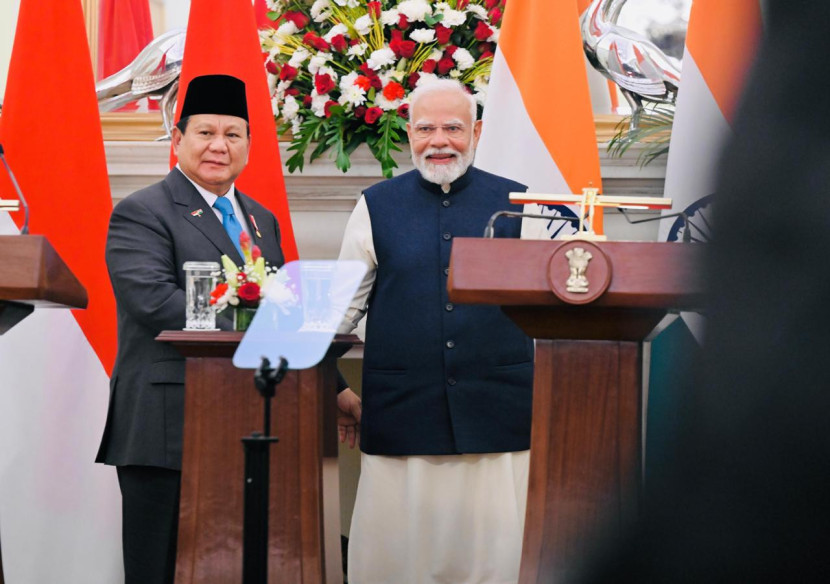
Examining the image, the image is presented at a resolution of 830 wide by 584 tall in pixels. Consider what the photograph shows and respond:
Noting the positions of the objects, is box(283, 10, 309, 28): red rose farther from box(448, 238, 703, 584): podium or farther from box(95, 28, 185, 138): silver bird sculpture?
box(448, 238, 703, 584): podium

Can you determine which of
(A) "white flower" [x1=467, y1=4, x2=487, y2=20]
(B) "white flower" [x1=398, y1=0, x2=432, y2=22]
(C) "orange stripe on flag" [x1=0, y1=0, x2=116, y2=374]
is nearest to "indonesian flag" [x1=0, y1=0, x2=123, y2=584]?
(C) "orange stripe on flag" [x1=0, y1=0, x2=116, y2=374]

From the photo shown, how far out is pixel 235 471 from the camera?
2.81 meters

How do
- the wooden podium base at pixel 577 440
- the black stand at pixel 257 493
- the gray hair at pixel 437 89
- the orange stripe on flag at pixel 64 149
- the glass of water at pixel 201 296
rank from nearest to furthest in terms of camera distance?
the black stand at pixel 257 493 < the wooden podium base at pixel 577 440 < the glass of water at pixel 201 296 < the gray hair at pixel 437 89 < the orange stripe on flag at pixel 64 149

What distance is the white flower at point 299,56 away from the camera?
4.12 metres

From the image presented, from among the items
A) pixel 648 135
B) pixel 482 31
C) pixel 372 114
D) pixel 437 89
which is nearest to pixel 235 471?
pixel 437 89

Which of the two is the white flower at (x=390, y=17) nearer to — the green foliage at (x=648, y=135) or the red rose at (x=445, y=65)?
the red rose at (x=445, y=65)

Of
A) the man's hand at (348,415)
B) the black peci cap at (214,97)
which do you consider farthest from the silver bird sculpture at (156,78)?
the man's hand at (348,415)

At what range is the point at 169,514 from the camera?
3.12 meters

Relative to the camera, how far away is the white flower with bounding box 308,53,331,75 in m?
4.05

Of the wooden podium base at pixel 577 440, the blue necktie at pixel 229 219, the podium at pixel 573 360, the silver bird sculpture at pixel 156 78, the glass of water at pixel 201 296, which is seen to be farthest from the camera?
the silver bird sculpture at pixel 156 78

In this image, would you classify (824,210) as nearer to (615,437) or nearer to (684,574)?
(684,574)

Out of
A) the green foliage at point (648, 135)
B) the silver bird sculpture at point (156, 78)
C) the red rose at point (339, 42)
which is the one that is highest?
the red rose at point (339, 42)

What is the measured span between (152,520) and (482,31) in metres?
2.19

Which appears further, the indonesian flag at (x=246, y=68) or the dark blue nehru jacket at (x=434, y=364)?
the indonesian flag at (x=246, y=68)
